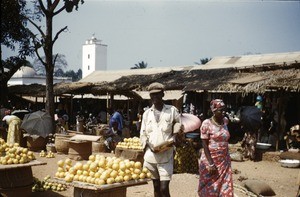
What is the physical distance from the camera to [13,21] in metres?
19.5

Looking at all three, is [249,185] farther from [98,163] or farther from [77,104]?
[77,104]

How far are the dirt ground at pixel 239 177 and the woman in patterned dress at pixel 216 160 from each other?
1995mm

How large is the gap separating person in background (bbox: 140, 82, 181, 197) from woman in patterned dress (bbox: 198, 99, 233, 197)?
20.6 inches

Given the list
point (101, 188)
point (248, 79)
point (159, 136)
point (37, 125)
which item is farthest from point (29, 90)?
point (101, 188)

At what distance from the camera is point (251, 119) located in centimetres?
1073

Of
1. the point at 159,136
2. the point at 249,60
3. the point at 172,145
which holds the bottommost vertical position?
the point at 172,145

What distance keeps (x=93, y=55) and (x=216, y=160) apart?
56.9m

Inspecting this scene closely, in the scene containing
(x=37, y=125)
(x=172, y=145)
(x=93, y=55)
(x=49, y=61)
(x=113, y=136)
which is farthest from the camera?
(x=93, y=55)

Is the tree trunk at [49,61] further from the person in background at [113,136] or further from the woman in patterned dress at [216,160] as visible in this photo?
the woman in patterned dress at [216,160]

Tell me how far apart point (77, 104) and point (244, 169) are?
20.2m

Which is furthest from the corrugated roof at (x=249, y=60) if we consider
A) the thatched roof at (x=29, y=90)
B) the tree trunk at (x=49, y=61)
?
the tree trunk at (x=49, y=61)

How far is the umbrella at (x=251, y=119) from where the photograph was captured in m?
10.6

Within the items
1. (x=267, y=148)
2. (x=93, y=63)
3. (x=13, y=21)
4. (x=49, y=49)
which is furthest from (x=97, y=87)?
(x=93, y=63)

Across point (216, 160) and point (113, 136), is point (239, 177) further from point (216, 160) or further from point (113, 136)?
point (113, 136)
